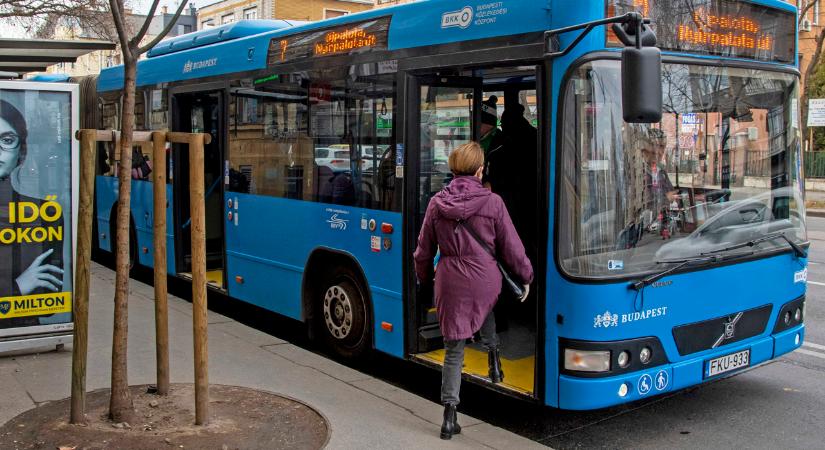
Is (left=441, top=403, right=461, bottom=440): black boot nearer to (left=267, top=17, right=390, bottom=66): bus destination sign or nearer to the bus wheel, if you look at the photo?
the bus wheel

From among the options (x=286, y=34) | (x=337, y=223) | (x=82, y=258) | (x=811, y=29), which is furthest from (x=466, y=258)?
(x=811, y=29)

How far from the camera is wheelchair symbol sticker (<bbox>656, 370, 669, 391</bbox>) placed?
A: 4.99m

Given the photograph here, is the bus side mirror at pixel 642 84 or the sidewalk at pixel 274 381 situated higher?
the bus side mirror at pixel 642 84

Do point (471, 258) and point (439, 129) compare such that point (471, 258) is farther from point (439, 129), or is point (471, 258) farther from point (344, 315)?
point (344, 315)

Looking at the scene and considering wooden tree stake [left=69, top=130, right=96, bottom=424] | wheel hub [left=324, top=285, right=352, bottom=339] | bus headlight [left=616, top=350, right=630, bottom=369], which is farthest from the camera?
wheel hub [left=324, top=285, right=352, bottom=339]

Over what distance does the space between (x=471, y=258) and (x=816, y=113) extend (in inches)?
947

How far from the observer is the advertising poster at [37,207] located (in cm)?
614

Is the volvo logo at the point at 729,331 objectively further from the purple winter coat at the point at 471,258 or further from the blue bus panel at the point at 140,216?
the blue bus panel at the point at 140,216

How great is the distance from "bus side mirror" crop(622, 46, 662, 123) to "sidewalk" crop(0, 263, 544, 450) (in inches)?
78.9

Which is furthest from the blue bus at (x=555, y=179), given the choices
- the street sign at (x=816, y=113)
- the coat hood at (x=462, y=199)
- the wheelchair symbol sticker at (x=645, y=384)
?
the street sign at (x=816, y=113)

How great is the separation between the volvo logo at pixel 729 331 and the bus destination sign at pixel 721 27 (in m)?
1.70

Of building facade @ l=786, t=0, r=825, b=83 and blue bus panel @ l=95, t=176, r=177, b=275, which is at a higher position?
building facade @ l=786, t=0, r=825, b=83

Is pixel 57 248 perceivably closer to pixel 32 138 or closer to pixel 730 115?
pixel 32 138

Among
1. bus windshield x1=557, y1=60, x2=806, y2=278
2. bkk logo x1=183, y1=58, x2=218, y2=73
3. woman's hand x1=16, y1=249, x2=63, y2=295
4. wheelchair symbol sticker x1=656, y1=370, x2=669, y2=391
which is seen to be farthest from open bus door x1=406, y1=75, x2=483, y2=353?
bkk logo x1=183, y1=58, x2=218, y2=73
